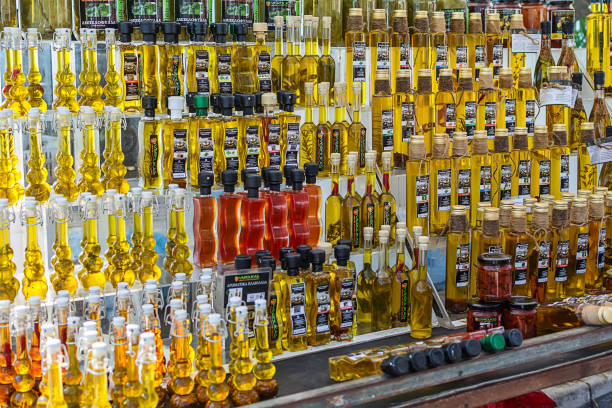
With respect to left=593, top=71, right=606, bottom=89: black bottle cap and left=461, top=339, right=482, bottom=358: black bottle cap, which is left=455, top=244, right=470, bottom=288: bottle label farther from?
left=593, top=71, right=606, bottom=89: black bottle cap

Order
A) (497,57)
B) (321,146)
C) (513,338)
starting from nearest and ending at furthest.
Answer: (513,338)
(321,146)
(497,57)

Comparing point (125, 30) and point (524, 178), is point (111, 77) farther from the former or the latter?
point (524, 178)

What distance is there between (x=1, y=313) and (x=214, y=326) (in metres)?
0.55

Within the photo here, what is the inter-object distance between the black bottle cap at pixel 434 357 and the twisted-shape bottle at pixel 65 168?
3.92ft

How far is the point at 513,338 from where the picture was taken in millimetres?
2779

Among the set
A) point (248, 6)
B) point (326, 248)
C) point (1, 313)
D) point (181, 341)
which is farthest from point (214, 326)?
point (248, 6)

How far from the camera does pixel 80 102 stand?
2.80 meters

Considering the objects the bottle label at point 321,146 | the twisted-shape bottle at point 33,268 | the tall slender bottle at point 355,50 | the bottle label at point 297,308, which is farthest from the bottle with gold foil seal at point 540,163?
the twisted-shape bottle at point 33,268

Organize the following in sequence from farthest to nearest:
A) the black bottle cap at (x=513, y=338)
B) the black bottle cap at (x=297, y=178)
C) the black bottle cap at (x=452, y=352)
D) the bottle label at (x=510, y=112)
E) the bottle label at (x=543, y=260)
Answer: the bottle label at (x=510, y=112) < the bottle label at (x=543, y=260) < the black bottle cap at (x=297, y=178) < the black bottle cap at (x=513, y=338) < the black bottle cap at (x=452, y=352)

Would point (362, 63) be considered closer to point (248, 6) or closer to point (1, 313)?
point (248, 6)

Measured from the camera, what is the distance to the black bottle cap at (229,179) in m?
2.89

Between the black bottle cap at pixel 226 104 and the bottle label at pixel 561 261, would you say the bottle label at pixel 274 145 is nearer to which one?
the black bottle cap at pixel 226 104

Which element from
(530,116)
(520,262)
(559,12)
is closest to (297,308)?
(520,262)

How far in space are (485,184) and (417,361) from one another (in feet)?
3.56
